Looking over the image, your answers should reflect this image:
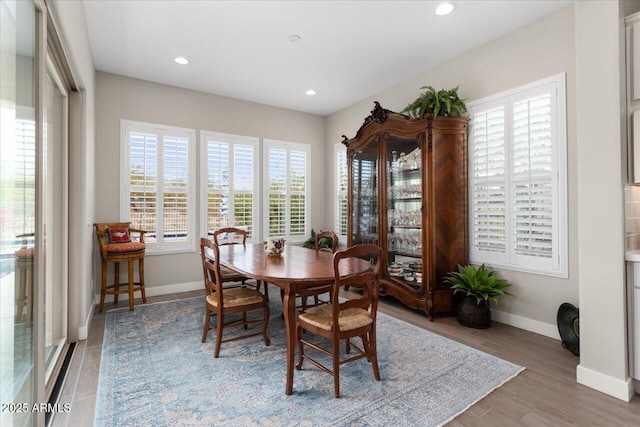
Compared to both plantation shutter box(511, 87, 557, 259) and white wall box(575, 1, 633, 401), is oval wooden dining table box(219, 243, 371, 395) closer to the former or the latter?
white wall box(575, 1, 633, 401)

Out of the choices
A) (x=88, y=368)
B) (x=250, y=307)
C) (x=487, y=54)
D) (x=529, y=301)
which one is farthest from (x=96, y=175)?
(x=529, y=301)

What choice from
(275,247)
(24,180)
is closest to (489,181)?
(275,247)

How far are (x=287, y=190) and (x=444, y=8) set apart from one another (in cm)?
354

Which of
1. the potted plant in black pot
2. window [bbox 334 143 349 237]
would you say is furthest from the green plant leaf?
window [bbox 334 143 349 237]

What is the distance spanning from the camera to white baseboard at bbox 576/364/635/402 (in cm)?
199

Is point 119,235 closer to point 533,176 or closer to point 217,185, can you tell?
point 217,185

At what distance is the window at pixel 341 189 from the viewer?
552 centimetres

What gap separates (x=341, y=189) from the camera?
561 cm

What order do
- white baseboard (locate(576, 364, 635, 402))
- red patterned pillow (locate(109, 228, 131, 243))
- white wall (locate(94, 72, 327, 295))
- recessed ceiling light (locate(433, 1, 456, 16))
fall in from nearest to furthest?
1. white baseboard (locate(576, 364, 635, 402))
2. recessed ceiling light (locate(433, 1, 456, 16))
3. red patterned pillow (locate(109, 228, 131, 243))
4. white wall (locate(94, 72, 327, 295))

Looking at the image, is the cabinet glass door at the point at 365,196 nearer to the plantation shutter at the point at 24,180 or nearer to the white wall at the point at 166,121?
the white wall at the point at 166,121

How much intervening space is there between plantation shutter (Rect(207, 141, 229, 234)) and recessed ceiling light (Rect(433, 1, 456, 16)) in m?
3.40

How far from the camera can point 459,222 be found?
3.52 meters

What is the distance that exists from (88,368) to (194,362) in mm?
779

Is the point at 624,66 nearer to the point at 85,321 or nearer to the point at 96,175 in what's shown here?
the point at 85,321
